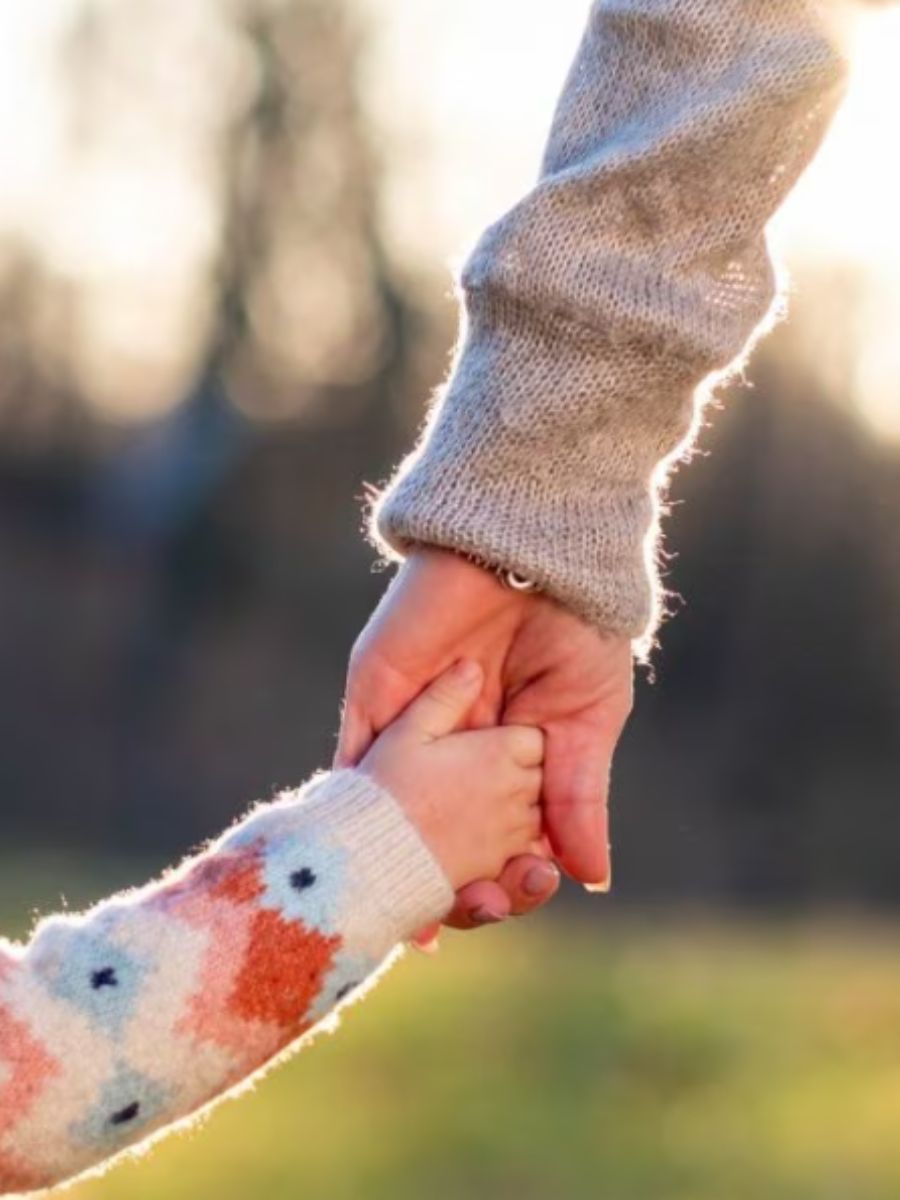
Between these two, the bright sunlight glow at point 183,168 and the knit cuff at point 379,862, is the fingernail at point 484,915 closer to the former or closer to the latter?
the knit cuff at point 379,862

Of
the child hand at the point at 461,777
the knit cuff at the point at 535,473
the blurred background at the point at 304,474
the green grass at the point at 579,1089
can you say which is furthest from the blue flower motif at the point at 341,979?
the blurred background at the point at 304,474

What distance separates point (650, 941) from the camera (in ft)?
44.5

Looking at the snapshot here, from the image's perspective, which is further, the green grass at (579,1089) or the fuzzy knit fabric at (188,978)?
the green grass at (579,1089)

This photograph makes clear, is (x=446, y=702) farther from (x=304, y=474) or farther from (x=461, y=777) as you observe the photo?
(x=304, y=474)

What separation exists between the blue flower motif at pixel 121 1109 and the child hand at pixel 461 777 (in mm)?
337

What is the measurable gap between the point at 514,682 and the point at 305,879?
414 millimetres

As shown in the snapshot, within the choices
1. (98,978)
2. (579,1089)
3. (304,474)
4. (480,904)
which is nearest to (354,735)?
(480,904)

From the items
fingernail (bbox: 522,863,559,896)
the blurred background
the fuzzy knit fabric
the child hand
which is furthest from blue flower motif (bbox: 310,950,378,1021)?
the blurred background

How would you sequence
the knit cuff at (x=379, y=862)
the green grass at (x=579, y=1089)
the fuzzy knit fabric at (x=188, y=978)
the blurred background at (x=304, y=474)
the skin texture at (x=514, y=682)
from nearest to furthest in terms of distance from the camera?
the fuzzy knit fabric at (x=188, y=978) < the knit cuff at (x=379, y=862) < the skin texture at (x=514, y=682) < the green grass at (x=579, y=1089) < the blurred background at (x=304, y=474)

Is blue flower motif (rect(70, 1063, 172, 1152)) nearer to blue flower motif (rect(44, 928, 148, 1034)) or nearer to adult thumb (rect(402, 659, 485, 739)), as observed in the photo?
blue flower motif (rect(44, 928, 148, 1034))

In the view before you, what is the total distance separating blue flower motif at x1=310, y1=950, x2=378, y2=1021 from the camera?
2305 millimetres

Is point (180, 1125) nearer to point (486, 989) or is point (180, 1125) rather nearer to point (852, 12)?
point (852, 12)

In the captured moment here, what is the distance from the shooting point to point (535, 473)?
2.55 m

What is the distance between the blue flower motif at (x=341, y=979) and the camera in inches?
90.7
